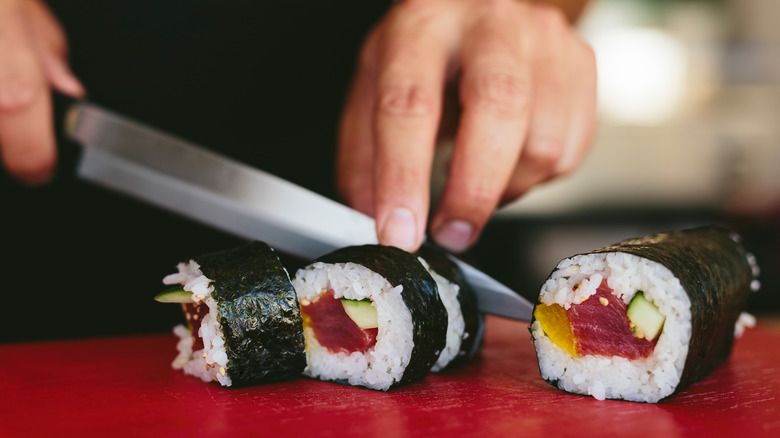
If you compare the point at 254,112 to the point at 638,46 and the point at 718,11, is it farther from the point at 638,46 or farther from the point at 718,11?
the point at 718,11

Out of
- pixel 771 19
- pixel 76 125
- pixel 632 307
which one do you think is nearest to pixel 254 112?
pixel 76 125

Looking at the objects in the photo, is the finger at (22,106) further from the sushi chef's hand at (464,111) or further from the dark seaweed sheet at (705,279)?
the dark seaweed sheet at (705,279)

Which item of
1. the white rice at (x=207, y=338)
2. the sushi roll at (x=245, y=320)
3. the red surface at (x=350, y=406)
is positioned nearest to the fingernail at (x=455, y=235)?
the red surface at (x=350, y=406)

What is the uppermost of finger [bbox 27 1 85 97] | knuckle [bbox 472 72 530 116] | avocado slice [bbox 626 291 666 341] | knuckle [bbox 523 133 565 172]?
finger [bbox 27 1 85 97]

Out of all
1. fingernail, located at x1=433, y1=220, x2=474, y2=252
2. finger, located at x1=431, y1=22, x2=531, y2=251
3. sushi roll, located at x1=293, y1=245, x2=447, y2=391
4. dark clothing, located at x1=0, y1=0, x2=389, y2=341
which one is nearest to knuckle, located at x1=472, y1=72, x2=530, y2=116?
finger, located at x1=431, y1=22, x2=531, y2=251

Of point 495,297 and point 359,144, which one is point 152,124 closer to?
point 359,144

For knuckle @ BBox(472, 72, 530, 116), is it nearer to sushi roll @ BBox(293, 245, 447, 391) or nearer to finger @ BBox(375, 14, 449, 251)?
finger @ BBox(375, 14, 449, 251)
